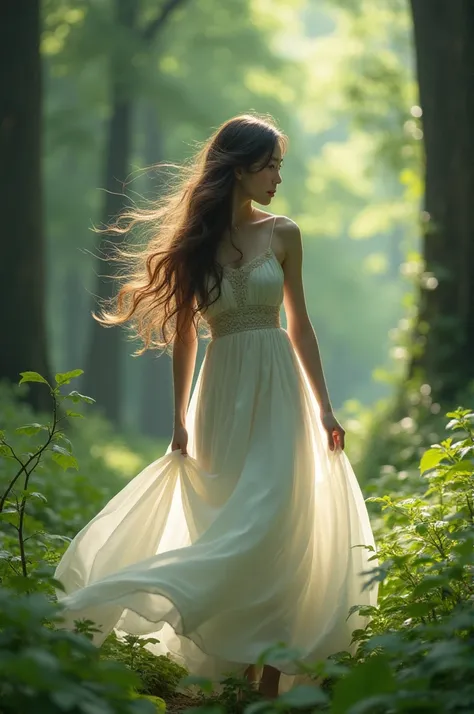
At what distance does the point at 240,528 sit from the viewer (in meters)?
4.32

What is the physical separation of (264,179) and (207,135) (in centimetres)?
1788

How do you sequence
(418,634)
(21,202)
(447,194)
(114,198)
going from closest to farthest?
(418,634) → (447,194) → (21,202) → (114,198)

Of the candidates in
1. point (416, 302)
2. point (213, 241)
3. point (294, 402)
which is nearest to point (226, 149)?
point (213, 241)

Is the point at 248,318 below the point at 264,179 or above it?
below

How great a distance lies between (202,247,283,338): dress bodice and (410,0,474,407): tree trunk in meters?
4.67

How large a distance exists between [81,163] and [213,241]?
2277cm

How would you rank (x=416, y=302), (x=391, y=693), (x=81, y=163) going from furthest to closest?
(x=81, y=163) → (x=416, y=302) → (x=391, y=693)

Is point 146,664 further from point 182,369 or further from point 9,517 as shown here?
point 182,369

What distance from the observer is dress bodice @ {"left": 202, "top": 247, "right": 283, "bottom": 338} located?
4.82m

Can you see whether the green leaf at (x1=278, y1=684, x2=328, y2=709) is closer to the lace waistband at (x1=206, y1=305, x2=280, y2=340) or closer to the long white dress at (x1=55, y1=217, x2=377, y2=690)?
the long white dress at (x1=55, y1=217, x2=377, y2=690)

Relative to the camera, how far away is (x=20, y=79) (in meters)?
12.2

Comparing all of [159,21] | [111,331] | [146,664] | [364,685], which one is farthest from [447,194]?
[111,331]

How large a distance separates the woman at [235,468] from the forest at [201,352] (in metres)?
0.20

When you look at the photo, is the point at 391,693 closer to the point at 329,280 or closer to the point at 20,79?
the point at 20,79
